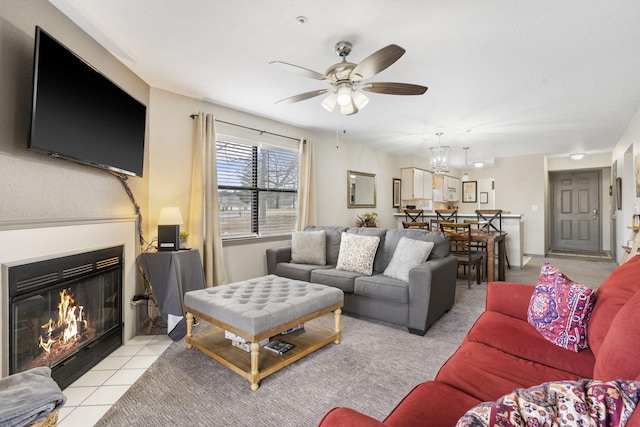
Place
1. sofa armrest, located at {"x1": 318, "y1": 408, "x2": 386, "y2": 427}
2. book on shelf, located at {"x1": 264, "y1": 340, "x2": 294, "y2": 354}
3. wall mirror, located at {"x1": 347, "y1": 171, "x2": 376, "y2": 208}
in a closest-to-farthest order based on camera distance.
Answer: sofa armrest, located at {"x1": 318, "y1": 408, "x2": 386, "y2": 427}
book on shelf, located at {"x1": 264, "y1": 340, "x2": 294, "y2": 354}
wall mirror, located at {"x1": 347, "y1": 171, "x2": 376, "y2": 208}

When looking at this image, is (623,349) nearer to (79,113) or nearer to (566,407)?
(566,407)

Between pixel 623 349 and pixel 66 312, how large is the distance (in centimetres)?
295

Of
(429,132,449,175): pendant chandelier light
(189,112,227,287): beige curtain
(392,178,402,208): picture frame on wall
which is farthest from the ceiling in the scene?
(392,178,402,208): picture frame on wall

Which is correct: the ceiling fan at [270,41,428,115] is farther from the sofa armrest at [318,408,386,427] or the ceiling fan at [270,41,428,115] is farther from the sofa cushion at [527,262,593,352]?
the sofa armrest at [318,408,386,427]

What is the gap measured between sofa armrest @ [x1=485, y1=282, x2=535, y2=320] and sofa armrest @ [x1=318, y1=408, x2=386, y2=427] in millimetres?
1602

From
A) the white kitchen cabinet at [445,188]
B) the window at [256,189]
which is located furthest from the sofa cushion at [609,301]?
the white kitchen cabinet at [445,188]

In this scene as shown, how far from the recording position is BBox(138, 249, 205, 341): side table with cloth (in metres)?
2.71

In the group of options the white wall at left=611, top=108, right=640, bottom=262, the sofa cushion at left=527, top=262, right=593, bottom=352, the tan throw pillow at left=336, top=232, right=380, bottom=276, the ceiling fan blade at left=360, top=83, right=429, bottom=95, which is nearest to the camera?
the sofa cushion at left=527, top=262, right=593, bottom=352

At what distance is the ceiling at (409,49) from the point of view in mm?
1989

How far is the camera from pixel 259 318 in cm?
193

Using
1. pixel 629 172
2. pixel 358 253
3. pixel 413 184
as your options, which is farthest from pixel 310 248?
pixel 629 172

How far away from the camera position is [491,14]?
202cm

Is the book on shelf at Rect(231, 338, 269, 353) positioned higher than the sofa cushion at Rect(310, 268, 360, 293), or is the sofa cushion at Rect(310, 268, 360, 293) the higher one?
the sofa cushion at Rect(310, 268, 360, 293)

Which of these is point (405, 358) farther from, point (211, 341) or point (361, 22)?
point (361, 22)
